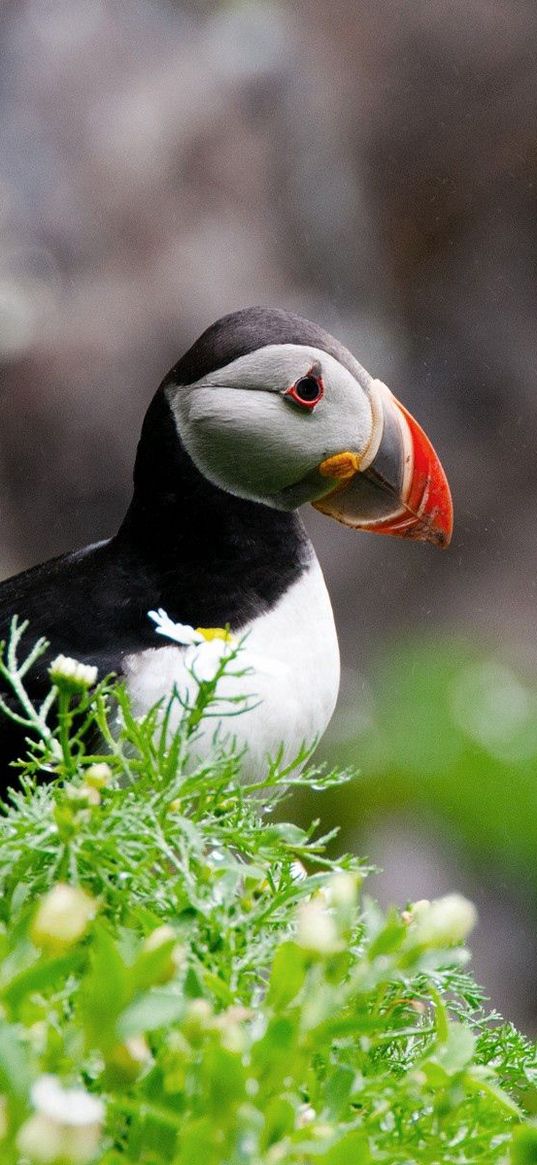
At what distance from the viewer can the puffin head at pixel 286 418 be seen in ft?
3.66

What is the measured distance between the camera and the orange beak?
3.80 ft

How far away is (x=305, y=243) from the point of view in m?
3.07

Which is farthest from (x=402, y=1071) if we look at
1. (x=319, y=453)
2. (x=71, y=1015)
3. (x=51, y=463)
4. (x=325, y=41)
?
(x=325, y=41)

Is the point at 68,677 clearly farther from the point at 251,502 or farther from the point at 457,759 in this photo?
the point at 457,759

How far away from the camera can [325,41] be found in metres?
3.14

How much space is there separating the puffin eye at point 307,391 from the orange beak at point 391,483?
0.17 feet

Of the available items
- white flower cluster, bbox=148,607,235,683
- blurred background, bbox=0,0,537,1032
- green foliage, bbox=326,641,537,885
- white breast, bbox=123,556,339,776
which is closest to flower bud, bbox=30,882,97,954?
white flower cluster, bbox=148,607,235,683

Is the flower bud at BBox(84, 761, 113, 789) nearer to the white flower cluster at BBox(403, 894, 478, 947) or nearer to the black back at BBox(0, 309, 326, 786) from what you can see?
the white flower cluster at BBox(403, 894, 478, 947)

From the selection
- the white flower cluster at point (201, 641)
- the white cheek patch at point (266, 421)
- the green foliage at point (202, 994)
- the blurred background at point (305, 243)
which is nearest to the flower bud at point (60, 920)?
the green foliage at point (202, 994)

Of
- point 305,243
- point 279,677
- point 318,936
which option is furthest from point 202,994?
point 305,243

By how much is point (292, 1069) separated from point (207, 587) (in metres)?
0.73

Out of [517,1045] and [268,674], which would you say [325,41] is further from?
[517,1045]

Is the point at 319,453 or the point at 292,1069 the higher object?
the point at 292,1069

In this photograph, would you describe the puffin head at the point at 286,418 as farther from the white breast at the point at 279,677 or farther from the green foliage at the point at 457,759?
the green foliage at the point at 457,759
